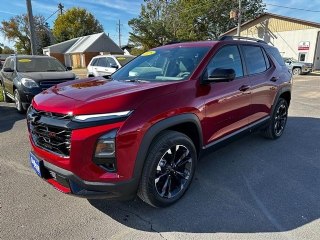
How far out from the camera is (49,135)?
2.68 m

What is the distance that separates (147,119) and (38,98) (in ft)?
4.39

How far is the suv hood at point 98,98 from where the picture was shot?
250cm

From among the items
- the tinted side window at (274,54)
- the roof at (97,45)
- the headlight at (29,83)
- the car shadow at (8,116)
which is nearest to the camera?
the tinted side window at (274,54)

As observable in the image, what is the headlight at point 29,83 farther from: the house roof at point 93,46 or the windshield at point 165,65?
the house roof at point 93,46

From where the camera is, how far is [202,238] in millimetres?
2617

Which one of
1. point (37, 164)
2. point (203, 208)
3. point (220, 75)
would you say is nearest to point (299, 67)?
point (220, 75)

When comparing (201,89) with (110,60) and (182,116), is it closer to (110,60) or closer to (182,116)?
→ (182,116)

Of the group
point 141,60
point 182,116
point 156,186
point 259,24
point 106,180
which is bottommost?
point 156,186

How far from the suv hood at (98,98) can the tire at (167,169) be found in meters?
0.47

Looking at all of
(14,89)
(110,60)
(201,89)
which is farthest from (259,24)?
(201,89)

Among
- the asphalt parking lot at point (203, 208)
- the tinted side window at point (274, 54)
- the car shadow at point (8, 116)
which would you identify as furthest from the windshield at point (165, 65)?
the car shadow at point (8, 116)

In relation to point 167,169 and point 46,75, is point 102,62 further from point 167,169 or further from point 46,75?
point 167,169

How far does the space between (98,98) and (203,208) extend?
1.66m

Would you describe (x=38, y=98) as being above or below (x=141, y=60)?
below
